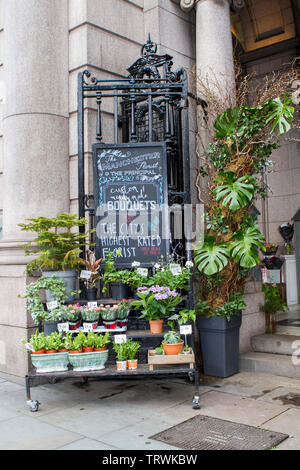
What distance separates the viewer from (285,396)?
530cm

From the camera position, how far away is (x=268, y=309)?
731 cm

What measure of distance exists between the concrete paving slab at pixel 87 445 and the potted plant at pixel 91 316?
4.65 feet

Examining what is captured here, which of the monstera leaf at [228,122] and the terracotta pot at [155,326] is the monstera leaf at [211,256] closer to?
the terracotta pot at [155,326]

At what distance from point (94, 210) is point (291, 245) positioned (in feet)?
20.4

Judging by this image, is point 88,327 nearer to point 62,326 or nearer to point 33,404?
point 62,326

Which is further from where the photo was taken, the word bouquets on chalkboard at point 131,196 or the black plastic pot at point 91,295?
the word bouquets on chalkboard at point 131,196

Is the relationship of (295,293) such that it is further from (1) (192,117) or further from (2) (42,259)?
(2) (42,259)

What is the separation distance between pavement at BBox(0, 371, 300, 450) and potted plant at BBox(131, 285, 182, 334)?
869 mm

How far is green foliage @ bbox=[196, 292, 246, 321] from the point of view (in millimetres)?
6078

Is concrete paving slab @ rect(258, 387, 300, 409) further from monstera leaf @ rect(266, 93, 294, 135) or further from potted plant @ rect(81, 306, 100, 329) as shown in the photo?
monstera leaf @ rect(266, 93, 294, 135)

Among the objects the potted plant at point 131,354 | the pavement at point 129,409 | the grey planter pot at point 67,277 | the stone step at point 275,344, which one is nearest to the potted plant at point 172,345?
the potted plant at point 131,354

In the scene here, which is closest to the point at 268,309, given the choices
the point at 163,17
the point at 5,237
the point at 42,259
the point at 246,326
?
the point at 246,326

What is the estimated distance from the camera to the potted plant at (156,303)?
529 cm

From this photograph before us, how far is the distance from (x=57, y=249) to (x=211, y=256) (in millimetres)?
1997
